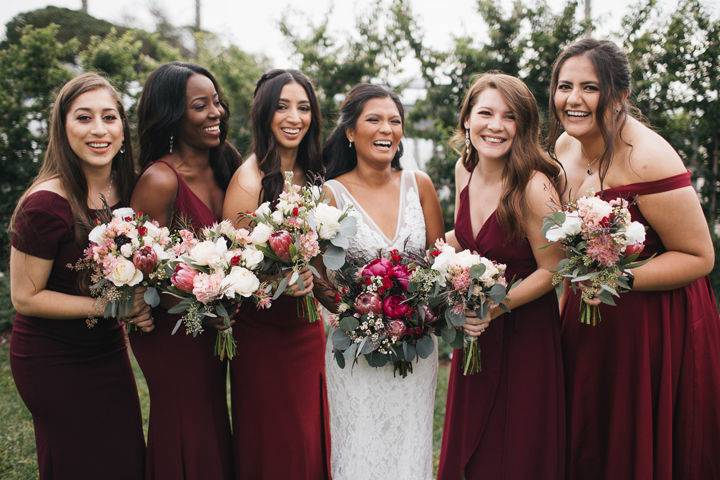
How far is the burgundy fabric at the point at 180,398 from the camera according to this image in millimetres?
3785

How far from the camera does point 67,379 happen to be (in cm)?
362

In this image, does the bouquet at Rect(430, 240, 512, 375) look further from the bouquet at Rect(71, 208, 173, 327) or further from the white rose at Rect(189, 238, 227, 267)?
the bouquet at Rect(71, 208, 173, 327)

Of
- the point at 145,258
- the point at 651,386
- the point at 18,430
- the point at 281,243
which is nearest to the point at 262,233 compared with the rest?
the point at 281,243

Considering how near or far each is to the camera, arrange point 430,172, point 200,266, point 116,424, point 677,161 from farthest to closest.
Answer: point 430,172
point 116,424
point 677,161
point 200,266

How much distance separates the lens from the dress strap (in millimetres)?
3477

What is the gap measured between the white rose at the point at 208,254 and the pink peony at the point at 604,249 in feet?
6.16

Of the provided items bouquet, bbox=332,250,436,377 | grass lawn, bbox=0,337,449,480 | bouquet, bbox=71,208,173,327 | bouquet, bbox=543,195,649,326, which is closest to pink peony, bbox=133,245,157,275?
bouquet, bbox=71,208,173,327

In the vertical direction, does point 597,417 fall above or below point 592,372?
below

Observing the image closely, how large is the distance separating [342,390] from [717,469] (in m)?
2.25

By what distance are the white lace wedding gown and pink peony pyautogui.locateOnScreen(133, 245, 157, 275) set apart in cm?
114

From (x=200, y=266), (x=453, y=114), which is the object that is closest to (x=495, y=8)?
(x=453, y=114)

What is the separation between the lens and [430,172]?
8688 millimetres

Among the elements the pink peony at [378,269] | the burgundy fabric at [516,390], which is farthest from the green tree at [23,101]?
the burgundy fabric at [516,390]

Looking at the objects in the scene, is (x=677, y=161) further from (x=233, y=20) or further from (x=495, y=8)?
(x=233, y=20)
